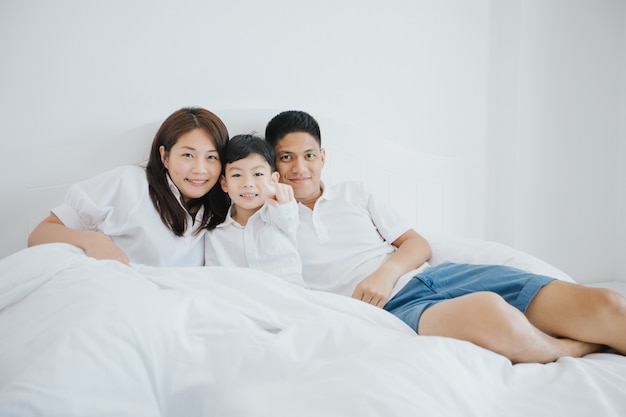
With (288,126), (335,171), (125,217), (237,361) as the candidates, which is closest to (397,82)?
(335,171)

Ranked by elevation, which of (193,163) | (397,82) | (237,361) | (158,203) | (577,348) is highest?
(397,82)

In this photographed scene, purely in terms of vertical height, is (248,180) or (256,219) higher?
(248,180)

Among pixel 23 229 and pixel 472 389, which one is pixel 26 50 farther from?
pixel 472 389

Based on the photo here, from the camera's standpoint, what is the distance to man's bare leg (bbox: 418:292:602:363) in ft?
2.35

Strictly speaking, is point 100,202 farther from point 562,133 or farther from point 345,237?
point 562,133

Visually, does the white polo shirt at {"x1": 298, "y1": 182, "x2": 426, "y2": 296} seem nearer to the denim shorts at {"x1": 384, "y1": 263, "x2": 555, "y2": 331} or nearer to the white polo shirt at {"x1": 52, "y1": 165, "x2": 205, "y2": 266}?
the denim shorts at {"x1": 384, "y1": 263, "x2": 555, "y2": 331}

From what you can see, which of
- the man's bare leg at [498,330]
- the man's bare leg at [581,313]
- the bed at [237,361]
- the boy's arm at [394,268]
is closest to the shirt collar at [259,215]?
the boy's arm at [394,268]

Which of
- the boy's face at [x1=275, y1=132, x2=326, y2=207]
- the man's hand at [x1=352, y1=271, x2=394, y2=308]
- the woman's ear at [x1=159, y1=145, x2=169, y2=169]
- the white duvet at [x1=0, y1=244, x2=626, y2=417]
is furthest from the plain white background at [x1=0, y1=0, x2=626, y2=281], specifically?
the white duvet at [x1=0, y1=244, x2=626, y2=417]

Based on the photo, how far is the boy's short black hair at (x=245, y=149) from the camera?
1267 millimetres

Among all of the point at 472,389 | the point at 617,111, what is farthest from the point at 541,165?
the point at 472,389

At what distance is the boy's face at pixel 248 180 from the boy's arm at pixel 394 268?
39cm

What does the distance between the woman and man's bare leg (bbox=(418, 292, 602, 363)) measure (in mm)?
733

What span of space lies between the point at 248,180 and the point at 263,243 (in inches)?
7.3

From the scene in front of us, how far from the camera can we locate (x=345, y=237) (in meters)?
1.31
